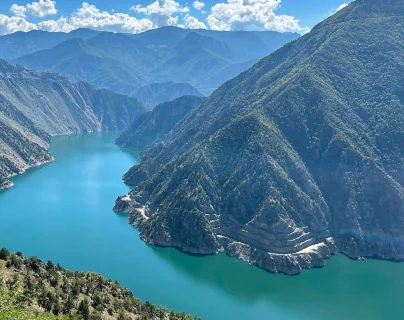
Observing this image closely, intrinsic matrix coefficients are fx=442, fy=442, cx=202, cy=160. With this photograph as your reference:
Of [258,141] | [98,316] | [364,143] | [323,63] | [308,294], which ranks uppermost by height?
[323,63]

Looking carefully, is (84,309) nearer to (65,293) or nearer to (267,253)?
(65,293)

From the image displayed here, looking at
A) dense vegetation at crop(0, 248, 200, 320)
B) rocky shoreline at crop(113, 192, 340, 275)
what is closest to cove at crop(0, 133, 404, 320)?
rocky shoreline at crop(113, 192, 340, 275)

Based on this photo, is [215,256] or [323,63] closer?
[215,256]

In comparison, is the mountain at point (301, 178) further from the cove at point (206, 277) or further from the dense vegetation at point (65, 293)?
the dense vegetation at point (65, 293)

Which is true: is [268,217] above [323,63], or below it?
below

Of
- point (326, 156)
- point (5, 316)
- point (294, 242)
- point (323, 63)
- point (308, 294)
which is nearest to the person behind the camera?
point (5, 316)

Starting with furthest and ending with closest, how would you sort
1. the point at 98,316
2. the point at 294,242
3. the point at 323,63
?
the point at 323,63
the point at 294,242
the point at 98,316

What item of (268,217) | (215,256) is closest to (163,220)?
A: (215,256)

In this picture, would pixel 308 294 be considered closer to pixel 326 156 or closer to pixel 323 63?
pixel 326 156

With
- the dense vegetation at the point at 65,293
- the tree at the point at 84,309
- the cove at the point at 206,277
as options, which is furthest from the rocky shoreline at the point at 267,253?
the tree at the point at 84,309
